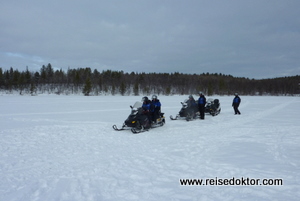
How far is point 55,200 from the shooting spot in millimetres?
3197

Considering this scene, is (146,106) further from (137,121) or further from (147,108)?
(137,121)

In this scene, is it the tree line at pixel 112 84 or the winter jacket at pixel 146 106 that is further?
the tree line at pixel 112 84

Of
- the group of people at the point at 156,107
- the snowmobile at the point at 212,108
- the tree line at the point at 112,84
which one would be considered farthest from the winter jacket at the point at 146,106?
the tree line at the point at 112,84

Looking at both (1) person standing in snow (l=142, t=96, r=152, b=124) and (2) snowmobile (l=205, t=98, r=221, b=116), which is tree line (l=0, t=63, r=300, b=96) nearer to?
(2) snowmobile (l=205, t=98, r=221, b=116)

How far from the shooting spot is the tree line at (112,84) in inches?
2899

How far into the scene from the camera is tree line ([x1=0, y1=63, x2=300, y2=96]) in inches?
2899

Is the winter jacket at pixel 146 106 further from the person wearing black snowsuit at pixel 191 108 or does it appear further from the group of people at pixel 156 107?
the person wearing black snowsuit at pixel 191 108

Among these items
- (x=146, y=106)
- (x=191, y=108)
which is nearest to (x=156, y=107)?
(x=146, y=106)

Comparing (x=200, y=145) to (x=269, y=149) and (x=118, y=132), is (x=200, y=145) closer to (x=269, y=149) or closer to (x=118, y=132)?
(x=269, y=149)

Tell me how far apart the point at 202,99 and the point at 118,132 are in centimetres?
722

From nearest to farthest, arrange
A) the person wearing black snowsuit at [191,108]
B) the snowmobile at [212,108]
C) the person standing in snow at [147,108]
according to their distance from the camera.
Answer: the person standing in snow at [147,108], the person wearing black snowsuit at [191,108], the snowmobile at [212,108]

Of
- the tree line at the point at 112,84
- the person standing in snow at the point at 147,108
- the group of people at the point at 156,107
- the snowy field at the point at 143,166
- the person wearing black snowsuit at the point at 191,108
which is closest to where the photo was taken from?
the snowy field at the point at 143,166

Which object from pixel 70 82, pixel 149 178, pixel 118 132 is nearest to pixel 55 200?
pixel 149 178

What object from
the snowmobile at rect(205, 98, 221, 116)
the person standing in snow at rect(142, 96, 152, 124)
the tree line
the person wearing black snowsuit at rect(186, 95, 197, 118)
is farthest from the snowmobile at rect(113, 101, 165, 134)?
the tree line
